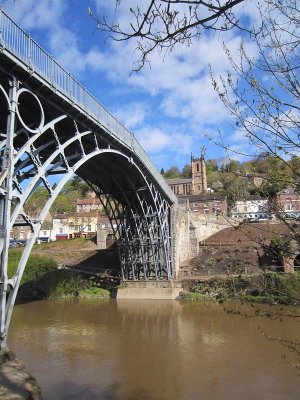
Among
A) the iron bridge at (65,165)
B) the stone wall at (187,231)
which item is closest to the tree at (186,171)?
the stone wall at (187,231)

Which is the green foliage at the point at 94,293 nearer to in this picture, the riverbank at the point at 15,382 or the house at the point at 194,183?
the riverbank at the point at 15,382

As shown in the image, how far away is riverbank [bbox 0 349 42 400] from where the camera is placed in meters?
7.45

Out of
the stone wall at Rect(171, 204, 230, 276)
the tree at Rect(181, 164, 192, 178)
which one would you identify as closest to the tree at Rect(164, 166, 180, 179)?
the tree at Rect(181, 164, 192, 178)

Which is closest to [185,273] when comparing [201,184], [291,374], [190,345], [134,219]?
[134,219]

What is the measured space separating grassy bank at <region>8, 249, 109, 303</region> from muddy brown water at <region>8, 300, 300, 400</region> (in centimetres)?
592

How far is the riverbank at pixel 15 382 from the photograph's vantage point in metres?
7.45

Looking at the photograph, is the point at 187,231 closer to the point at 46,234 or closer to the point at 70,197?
the point at 46,234

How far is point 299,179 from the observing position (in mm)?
4430

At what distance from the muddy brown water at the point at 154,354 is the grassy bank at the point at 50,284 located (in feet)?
19.4

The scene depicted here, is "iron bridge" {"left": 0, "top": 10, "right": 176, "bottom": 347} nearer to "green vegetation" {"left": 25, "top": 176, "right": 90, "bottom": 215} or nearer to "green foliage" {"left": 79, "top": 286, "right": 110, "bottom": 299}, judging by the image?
"green foliage" {"left": 79, "top": 286, "right": 110, "bottom": 299}

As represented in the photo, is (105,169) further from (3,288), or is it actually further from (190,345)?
(3,288)

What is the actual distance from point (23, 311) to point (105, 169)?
426 inches

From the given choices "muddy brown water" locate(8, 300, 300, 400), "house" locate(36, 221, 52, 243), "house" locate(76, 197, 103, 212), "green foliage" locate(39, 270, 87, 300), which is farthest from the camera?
"house" locate(76, 197, 103, 212)

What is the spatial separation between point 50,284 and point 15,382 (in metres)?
25.2
